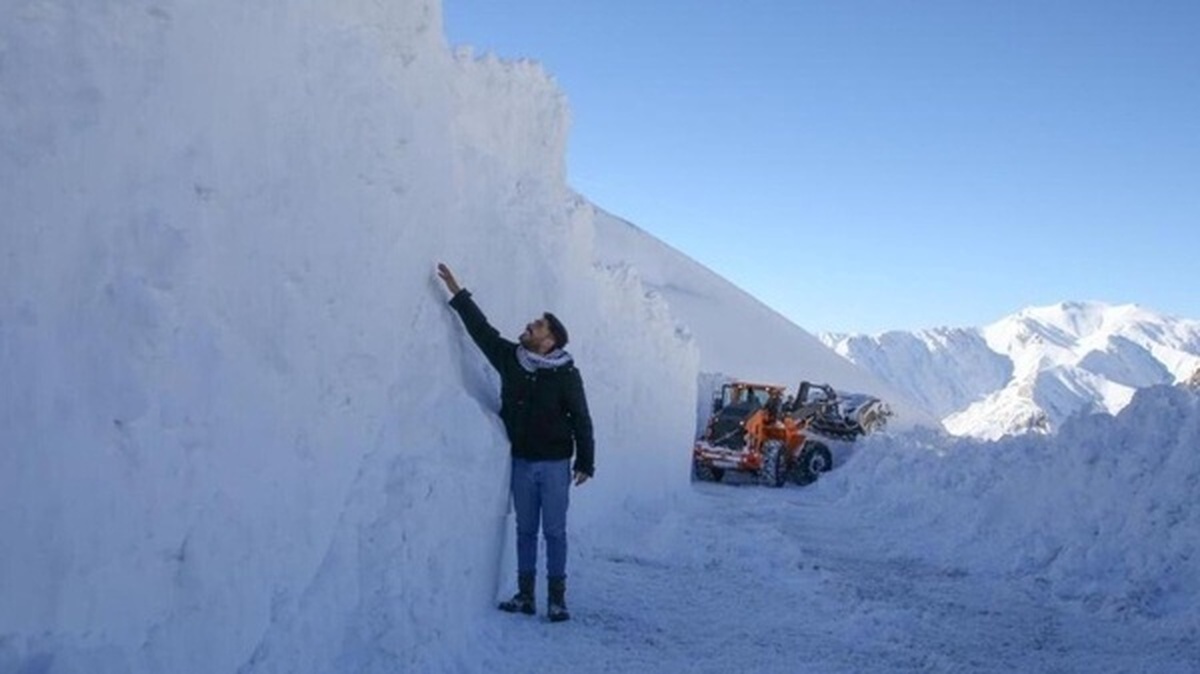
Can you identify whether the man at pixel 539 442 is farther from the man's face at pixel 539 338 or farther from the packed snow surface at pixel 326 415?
the packed snow surface at pixel 326 415

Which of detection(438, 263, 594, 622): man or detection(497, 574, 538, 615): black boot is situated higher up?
detection(438, 263, 594, 622): man

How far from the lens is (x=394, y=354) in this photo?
18.9 ft

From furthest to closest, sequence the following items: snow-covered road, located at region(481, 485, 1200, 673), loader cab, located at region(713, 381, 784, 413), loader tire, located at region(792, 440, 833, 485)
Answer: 1. loader cab, located at region(713, 381, 784, 413)
2. loader tire, located at region(792, 440, 833, 485)
3. snow-covered road, located at region(481, 485, 1200, 673)

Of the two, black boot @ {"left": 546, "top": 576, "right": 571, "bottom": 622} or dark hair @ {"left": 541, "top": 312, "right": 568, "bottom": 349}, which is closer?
black boot @ {"left": 546, "top": 576, "right": 571, "bottom": 622}

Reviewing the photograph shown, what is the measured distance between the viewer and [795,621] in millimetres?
7566

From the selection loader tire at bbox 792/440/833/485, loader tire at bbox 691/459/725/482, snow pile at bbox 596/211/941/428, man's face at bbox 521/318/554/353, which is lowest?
loader tire at bbox 691/459/725/482

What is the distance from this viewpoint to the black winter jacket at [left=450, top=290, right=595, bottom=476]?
675cm

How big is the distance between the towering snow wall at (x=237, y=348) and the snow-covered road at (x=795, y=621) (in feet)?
2.50

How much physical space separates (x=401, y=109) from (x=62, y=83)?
2529 millimetres

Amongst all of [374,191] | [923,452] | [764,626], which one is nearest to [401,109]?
[374,191]

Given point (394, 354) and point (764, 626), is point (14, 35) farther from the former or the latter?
point (764, 626)

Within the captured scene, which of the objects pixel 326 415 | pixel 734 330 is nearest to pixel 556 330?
pixel 326 415

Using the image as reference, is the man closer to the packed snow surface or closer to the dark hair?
the dark hair

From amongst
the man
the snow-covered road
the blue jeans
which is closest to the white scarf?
the man
